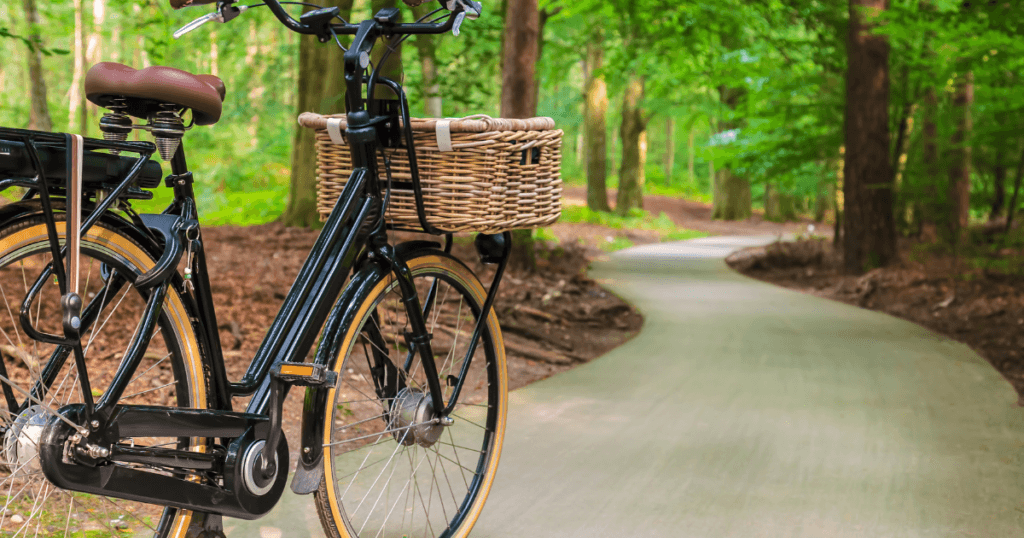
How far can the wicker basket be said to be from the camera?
2584 millimetres

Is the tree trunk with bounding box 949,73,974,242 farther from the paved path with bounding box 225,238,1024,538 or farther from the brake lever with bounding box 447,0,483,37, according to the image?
the brake lever with bounding box 447,0,483,37

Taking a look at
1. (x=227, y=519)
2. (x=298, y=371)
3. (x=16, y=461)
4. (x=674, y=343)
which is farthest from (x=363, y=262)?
(x=674, y=343)

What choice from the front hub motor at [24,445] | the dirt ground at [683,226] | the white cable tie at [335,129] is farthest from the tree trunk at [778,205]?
the front hub motor at [24,445]

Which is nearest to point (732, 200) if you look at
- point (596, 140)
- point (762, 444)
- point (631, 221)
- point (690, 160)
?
point (631, 221)

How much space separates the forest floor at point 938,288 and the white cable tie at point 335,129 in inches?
184

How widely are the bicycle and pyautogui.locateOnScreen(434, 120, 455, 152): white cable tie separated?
0.09 meters

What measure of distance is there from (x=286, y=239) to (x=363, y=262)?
20.6 feet

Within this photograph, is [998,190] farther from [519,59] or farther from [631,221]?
[631,221]

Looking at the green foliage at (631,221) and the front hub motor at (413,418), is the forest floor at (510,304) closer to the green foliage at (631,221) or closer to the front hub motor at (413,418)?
the front hub motor at (413,418)

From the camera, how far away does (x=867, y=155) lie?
11.1 meters

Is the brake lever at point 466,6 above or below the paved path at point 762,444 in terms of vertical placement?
above

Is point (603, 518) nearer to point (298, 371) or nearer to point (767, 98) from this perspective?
point (298, 371)

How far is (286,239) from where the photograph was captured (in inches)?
336

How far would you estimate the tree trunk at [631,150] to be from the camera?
25.4 m
